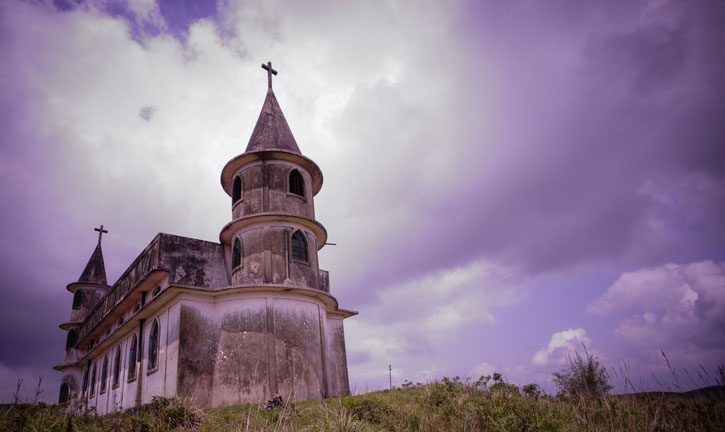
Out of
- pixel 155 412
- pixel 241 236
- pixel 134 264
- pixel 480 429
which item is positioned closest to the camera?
pixel 480 429

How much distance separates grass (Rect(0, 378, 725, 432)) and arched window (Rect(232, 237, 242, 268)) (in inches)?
339

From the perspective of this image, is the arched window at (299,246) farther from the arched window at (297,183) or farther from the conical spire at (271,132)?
the conical spire at (271,132)

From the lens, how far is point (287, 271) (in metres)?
18.0

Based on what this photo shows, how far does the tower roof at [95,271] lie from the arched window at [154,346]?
2396cm

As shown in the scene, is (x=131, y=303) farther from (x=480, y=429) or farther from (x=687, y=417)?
(x=687, y=417)

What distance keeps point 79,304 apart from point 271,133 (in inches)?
1121

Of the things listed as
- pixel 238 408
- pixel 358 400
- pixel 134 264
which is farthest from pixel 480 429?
pixel 134 264

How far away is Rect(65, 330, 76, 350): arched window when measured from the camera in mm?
36875

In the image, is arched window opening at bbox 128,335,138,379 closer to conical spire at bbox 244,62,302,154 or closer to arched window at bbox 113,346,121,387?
arched window at bbox 113,346,121,387

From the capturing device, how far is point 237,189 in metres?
20.5

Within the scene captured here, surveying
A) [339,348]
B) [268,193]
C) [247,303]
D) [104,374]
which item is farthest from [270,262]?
[104,374]

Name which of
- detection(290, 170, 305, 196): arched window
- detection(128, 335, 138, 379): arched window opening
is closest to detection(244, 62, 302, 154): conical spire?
detection(290, 170, 305, 196): arched window

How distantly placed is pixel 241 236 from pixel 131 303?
8926mm

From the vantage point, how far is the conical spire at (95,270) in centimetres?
3859
